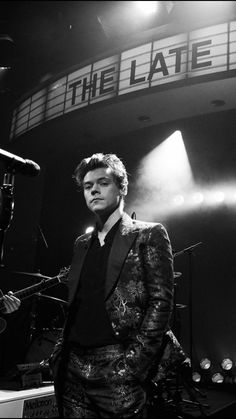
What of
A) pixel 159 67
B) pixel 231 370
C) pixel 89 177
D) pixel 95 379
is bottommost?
pixel 231 370

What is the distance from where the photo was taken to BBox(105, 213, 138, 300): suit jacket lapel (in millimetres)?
1956

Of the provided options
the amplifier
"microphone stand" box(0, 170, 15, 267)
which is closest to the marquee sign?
"microphone stand" box(0, 170, 15, 267)

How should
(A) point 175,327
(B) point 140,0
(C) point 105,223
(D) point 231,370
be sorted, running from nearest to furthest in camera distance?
(B) point 140,0
(C) point 105,223
(A) point 175,327
(D) point 231,370

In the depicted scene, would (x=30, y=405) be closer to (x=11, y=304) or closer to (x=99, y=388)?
(x=11, y=304)

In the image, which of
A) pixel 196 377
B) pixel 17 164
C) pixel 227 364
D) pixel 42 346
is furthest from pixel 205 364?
pixel 17 164

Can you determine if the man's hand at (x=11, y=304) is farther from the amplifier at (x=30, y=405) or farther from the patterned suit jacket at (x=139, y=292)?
the patterned suit jacket at (x=139, y=292)

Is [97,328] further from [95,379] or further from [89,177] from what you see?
[89,177]

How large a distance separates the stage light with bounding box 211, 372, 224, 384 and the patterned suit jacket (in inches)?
174

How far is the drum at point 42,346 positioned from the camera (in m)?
5.56

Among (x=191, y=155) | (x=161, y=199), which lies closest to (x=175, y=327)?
(x=161, y=199)

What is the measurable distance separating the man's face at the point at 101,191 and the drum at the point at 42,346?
12.7ft

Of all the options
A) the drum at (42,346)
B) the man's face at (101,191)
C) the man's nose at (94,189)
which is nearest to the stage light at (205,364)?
the drum at (42,346)

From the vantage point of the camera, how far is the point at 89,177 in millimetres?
2314

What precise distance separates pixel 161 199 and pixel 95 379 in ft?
17.4
